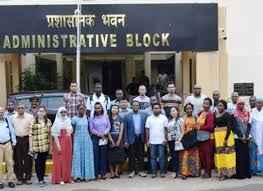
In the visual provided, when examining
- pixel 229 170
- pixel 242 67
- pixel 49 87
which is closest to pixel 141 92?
pixel 229 170

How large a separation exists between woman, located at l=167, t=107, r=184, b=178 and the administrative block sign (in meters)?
3.84

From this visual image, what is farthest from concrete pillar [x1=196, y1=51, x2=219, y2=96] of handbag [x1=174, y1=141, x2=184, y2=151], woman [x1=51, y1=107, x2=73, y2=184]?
woman [x1=51, y1=107, x2=73, y2=184]

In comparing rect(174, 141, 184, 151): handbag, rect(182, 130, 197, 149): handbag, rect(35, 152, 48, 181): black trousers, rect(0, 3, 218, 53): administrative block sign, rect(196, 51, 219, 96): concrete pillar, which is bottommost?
rect(35, 152, 48, 181): black trousers

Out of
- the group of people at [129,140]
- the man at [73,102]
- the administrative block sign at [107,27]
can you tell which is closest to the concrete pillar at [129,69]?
the administrative block sign at [107,27]

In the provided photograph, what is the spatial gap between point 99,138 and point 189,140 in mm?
1970

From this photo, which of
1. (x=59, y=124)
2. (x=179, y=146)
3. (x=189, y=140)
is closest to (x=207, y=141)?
(x=189, y=140)

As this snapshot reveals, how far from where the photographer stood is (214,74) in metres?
15.7

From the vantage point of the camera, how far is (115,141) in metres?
11.4

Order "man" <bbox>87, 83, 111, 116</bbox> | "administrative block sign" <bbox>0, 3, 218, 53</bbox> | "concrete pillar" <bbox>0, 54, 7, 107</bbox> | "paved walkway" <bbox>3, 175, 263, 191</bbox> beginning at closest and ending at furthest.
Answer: "paved walkway" <bbox>3, 175, 263, 191</bbox> < "man" <bbox>87, 83, 111, 116</bbox> < "administrative block sign" <bbox>0, 3, 218, 53</bbox> < "concrete pillar" <bbox>0, 54, 7, 107</bbox>

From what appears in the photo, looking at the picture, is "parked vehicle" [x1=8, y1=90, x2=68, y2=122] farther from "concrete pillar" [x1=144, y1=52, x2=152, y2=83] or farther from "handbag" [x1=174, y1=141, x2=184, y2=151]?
"concrete pillar" [x1=144, y1=52, x2=152, y2=83]

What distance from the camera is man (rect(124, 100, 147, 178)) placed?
11523 mm

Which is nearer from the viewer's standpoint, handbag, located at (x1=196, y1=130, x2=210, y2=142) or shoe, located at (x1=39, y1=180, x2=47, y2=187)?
shoe, located at (x1=39, y1=180, x2=47, y2=187)

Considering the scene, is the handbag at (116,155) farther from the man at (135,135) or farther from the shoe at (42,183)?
the shoe at (42,183)

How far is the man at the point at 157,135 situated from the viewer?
1141 cm
